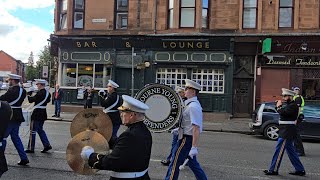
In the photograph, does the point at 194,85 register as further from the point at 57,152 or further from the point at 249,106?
the point at 249,106

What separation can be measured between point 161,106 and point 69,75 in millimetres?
18248

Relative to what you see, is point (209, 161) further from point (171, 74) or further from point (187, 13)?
point (187, 13)

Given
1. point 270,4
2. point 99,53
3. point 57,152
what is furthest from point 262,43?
point 57,152

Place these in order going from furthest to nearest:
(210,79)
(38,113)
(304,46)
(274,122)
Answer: (210,79)
(304,46)
(274,122)
(38,113)

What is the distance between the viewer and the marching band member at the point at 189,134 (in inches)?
254

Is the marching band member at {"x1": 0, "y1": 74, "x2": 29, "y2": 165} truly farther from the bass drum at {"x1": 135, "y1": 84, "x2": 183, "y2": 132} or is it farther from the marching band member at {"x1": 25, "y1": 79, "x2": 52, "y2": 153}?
the bass drum at {"x1": 135, "y1": 84, "x2": 183, "y2": 132}

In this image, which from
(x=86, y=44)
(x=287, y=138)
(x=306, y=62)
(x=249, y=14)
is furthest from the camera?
(x=86, y=44)

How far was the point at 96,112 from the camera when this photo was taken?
15.4ft

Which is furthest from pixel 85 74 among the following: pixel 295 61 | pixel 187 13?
pixel 295 61

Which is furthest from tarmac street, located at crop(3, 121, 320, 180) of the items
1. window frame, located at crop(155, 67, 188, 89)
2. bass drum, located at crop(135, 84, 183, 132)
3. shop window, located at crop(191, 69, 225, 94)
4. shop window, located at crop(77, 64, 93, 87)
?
shop window, located at crop(77, 64, 93, 87)

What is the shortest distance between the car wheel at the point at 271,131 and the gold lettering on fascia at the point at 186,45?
308 inches

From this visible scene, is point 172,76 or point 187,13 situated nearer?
point 187,13

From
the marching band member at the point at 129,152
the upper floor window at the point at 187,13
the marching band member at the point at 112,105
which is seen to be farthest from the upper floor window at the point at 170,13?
the marching band member at the point at 129,152

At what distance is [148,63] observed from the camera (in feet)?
73.5
